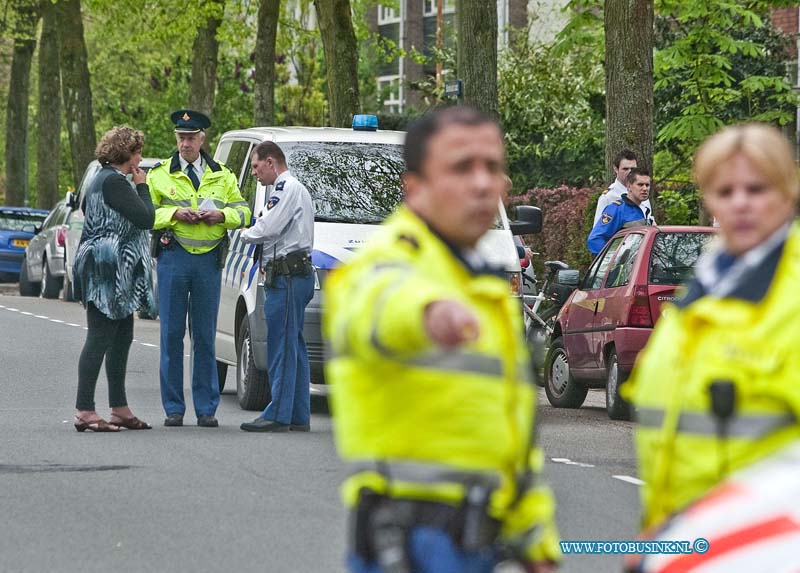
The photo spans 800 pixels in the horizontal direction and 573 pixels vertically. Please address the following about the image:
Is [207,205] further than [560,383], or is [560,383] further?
[560,383]


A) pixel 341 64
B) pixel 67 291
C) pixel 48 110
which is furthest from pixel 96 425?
pixel 48 110

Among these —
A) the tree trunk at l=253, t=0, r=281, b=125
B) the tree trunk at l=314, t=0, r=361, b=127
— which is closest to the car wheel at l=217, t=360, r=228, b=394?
the tree trunk at l=314, t=0, r=361, b=127

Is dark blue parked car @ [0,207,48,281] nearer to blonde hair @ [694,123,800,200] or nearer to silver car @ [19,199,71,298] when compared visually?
silver car @ [19,199,71,298]

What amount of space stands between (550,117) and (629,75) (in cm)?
1751

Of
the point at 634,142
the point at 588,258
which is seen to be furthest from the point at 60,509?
the point at 588,258

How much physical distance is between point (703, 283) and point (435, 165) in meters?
0.63

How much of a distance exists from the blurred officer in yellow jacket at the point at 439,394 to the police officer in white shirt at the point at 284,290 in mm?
8027

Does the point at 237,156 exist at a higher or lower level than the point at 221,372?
higher

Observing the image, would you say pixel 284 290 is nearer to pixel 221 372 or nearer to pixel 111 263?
pixel 111 263

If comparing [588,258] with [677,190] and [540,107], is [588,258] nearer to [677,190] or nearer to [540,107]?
[677,190]

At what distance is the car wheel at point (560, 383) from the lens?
575 inches

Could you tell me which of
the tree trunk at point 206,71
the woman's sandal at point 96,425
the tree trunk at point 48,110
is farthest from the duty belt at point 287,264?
the tree trunk at point 48,110

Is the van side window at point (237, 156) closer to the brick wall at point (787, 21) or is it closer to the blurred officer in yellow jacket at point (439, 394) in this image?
the blurred officer in yellow jacket at point (439, 394)

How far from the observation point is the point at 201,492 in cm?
905
